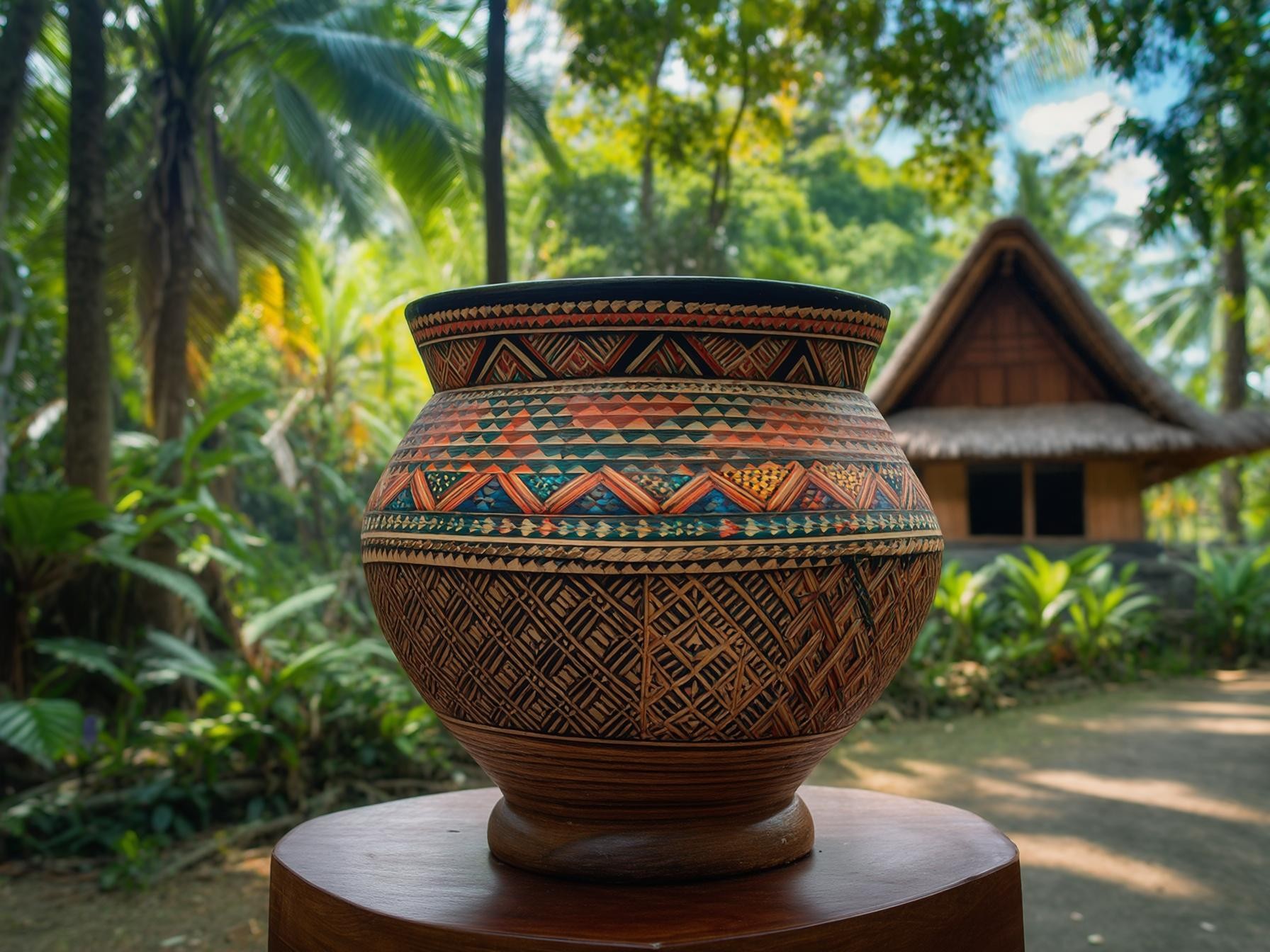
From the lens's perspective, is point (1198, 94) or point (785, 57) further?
point (785, 57)

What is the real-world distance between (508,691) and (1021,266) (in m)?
7.65

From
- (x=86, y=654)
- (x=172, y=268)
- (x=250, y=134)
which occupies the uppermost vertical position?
(x=250, y=134)

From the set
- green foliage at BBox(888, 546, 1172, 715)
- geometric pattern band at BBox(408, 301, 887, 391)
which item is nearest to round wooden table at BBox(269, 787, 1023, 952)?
geometric pattern band at BBox(408, 301, 887, 391)

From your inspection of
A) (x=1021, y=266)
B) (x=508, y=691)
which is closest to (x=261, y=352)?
(x=1021, y=266)

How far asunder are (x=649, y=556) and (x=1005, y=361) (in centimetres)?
776

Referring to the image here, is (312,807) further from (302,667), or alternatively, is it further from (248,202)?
(248,202)

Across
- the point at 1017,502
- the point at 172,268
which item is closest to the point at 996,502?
the point at 1017,502

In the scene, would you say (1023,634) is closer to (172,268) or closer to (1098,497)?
(1098,497)

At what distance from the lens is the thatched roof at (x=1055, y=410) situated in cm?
731

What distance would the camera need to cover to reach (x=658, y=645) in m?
0.92

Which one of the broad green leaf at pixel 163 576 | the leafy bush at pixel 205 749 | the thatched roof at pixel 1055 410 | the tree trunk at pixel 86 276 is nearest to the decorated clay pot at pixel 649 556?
the leafy bush at pixel 205 749

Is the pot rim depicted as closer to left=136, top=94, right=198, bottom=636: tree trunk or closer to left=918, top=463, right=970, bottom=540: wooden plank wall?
left=136, top=94, right=198, bottom=636: tree trunk

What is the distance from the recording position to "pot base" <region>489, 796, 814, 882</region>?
1052 mm

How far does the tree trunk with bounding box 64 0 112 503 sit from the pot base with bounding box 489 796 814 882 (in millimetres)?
3693
